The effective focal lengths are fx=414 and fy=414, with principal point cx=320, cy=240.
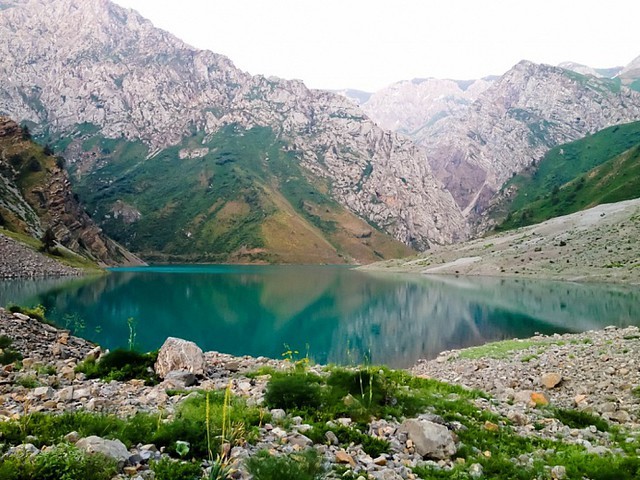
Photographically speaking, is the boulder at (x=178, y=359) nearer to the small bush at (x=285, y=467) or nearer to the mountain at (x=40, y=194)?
the small bush at (x=285, y=467)

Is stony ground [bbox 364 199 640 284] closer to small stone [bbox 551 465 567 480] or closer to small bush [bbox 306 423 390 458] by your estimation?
small stone [bbox 551 465 567 480]

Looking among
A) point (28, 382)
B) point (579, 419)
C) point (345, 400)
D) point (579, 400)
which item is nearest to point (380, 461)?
point (345, 400)

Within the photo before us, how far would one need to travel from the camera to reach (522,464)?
828 centimetres

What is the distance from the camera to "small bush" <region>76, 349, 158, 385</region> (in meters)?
13.1

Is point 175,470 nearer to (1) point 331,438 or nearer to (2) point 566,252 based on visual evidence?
(1) point 331,438

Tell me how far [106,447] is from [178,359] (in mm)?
7796

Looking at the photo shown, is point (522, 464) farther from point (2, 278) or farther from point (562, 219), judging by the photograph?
point (562, 219)

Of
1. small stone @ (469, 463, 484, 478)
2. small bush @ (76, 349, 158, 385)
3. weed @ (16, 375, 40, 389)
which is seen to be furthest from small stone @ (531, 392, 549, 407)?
weed @ (16, 375, 40, 389)

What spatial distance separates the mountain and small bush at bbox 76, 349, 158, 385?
119m

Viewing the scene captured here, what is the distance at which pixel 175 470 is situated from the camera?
20.6 ft

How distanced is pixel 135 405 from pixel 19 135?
17901cm

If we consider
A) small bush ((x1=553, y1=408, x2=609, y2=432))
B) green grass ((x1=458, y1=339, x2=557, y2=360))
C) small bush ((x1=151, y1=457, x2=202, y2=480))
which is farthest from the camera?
green grass ((x1=458, y1=339, x2=557, y2=360))

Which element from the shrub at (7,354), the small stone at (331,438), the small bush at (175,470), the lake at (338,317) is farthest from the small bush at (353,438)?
the lake at (338,317)

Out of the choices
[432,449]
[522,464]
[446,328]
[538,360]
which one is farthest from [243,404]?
[446,328]
